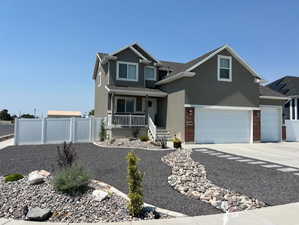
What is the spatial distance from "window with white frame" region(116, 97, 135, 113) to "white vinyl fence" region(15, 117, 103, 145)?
276cm

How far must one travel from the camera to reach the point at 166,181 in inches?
230

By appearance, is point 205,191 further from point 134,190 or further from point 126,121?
point 126,121

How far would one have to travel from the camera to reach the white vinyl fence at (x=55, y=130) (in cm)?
1332

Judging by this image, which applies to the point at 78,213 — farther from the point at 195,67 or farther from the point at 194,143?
the point at 195,67

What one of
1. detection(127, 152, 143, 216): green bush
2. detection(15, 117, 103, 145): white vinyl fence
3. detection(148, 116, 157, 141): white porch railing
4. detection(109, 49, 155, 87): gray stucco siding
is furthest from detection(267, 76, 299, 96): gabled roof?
detection(127, 152, 143, 216): green bush

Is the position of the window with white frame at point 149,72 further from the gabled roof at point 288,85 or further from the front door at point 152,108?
the gabled roof at point 288,85

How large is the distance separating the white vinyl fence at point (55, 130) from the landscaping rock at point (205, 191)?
946cm

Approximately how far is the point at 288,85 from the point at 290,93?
76.2 inches

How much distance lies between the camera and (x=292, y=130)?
61.7ft

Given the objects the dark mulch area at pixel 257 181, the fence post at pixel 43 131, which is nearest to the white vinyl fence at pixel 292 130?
the dark mulch area at pixel 257 181

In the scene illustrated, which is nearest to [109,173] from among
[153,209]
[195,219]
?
[153,209]

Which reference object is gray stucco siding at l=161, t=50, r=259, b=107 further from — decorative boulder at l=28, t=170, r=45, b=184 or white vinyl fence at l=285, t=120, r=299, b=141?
decorative boulder at l=28, t=170, r=45, b=184

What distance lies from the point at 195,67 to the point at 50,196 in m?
13.5

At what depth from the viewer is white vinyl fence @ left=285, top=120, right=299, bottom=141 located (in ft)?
61.4
